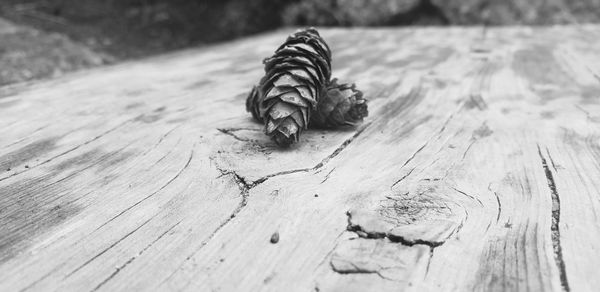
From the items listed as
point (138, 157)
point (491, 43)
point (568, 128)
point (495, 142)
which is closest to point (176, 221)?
point (138, 157)

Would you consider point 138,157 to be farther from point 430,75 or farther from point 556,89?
point 556,89

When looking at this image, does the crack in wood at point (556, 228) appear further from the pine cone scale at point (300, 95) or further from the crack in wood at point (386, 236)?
the pine cone scale at point (300, 95)


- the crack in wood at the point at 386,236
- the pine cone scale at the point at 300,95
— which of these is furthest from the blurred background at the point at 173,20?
the crack in wood at the point at 386,236

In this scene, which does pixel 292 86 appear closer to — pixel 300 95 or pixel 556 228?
pixel 300 95

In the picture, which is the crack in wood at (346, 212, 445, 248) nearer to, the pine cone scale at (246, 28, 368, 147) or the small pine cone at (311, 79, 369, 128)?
the pine cone scale at (246, 28, 368, 147)

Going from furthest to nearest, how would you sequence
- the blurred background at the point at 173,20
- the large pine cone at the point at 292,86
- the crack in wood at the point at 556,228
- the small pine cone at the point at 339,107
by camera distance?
1. the blurred background at the point at 173,20
2. the small pine cone at the point at 339,107
3. the large pine cone at the point at 292,86
4. the crack in wood at the point at 556,228
